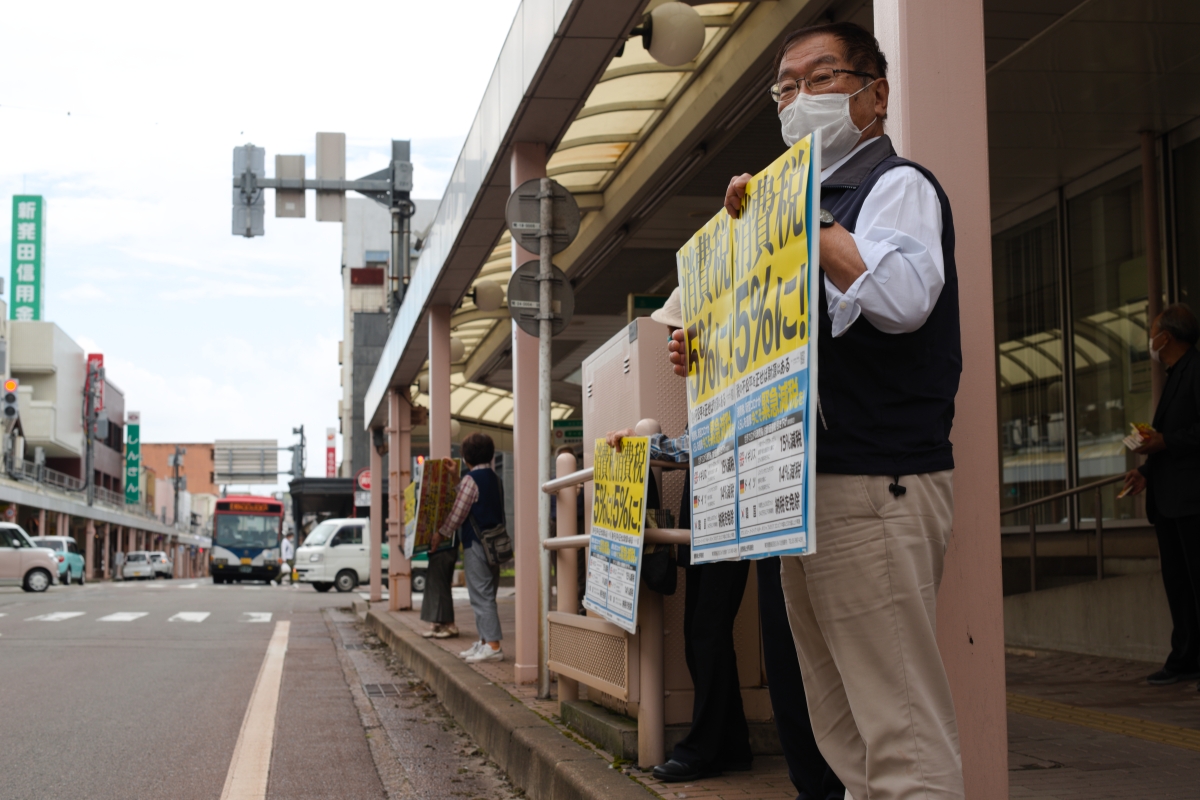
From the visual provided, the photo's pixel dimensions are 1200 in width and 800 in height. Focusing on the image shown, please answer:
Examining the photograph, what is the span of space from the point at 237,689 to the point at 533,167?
14.8 feet

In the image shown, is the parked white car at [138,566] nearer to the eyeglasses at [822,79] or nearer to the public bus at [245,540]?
the public bus at [245,540]

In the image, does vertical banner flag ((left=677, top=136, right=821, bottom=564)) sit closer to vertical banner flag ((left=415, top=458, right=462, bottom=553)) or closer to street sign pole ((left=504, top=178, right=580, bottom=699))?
street sign pole ((left=504, top=178, right=580, bottom=699))

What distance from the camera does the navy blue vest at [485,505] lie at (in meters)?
9.43

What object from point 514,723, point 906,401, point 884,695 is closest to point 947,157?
point 906,401

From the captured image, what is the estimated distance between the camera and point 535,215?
7328 mm

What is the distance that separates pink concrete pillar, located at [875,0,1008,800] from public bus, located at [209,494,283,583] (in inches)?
1856

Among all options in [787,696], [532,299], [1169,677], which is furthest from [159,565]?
[787,696]

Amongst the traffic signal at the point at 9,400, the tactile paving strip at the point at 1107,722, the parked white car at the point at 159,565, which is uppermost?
the traffic signal at the point at 9,400

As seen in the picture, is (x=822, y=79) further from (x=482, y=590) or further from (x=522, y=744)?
(x=482, y=590)

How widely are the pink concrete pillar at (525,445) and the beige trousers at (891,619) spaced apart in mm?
5546

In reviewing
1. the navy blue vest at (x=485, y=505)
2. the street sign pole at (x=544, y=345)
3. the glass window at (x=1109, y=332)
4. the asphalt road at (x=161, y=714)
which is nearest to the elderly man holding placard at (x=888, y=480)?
the asphalt road at (x=161, y=714)

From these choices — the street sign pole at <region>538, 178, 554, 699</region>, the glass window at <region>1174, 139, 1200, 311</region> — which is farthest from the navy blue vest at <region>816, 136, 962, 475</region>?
the glass window at <region>1174, 139, 1200, 311</region>

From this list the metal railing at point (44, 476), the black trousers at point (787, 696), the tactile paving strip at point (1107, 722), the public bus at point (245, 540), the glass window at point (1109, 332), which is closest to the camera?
the black trousers at point (787, 696)

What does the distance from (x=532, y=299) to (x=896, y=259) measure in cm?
535
